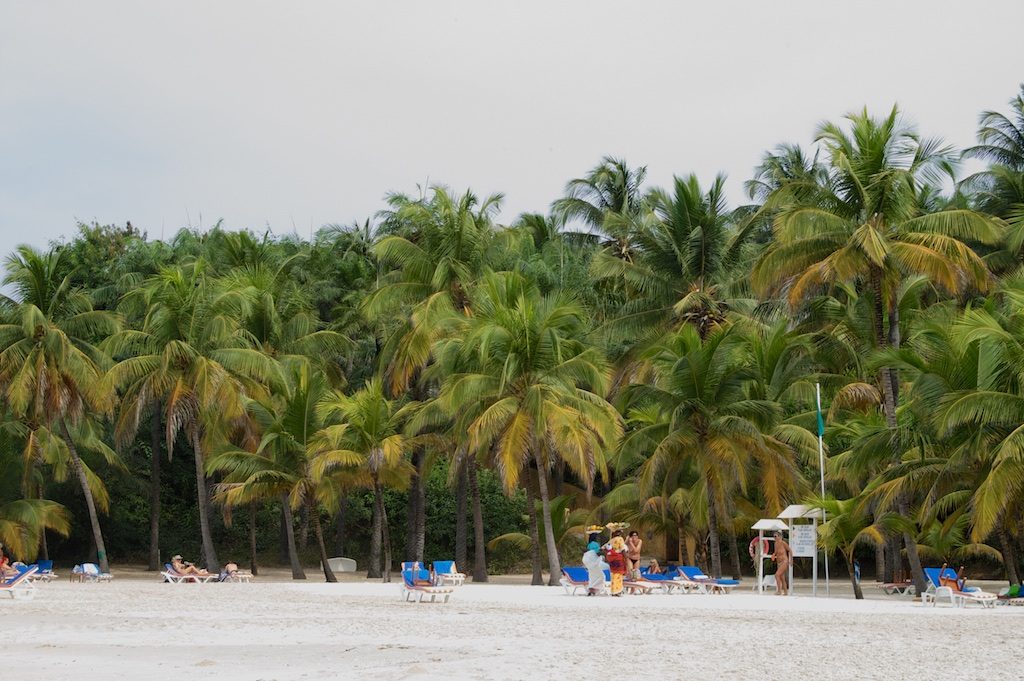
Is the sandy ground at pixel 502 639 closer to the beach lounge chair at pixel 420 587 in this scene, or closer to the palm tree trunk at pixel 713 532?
the beach lounge chair at pixel 420 587

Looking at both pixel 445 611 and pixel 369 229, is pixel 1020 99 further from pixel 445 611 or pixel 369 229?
pixel 445 611

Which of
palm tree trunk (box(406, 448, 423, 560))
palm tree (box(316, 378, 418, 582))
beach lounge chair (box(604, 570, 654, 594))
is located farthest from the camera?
palm tree trunk (box(406, 448, 423, 560))

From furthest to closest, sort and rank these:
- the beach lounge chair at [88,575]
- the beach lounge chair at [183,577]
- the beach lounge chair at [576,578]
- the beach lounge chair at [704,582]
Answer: the beach lounge chair at [88,575]
the beach lounge chair at [183,577]
the beach lounge chair at [704,582]
the beach lounge chair at [576,578]

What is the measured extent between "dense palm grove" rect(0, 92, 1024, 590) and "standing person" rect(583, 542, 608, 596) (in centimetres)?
296

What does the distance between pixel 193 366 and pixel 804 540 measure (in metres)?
16.4

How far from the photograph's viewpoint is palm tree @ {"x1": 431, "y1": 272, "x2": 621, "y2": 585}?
24016 mm

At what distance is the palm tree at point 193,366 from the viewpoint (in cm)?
2992

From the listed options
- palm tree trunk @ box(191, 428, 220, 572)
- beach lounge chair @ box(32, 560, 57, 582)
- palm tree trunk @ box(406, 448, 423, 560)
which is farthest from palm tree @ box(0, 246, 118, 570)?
palm tree trunk @ box(406, 448, 423, 560)

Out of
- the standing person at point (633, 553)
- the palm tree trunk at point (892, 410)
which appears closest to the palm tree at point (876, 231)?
the palm tree trunk at point (892, 410)

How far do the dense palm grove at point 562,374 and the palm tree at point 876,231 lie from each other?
0.20ft

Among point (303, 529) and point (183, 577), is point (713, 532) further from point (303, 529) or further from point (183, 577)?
point (303, 529)

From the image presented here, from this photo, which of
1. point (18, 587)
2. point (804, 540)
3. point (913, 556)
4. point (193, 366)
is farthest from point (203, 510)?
point (913, 556)

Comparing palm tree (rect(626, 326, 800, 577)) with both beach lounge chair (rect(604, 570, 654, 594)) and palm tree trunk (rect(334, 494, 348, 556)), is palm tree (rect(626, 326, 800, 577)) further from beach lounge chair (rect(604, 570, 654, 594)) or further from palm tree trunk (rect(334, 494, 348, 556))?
palm tree trunk (rect(334, 494, 348, 556))

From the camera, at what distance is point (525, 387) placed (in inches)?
993
